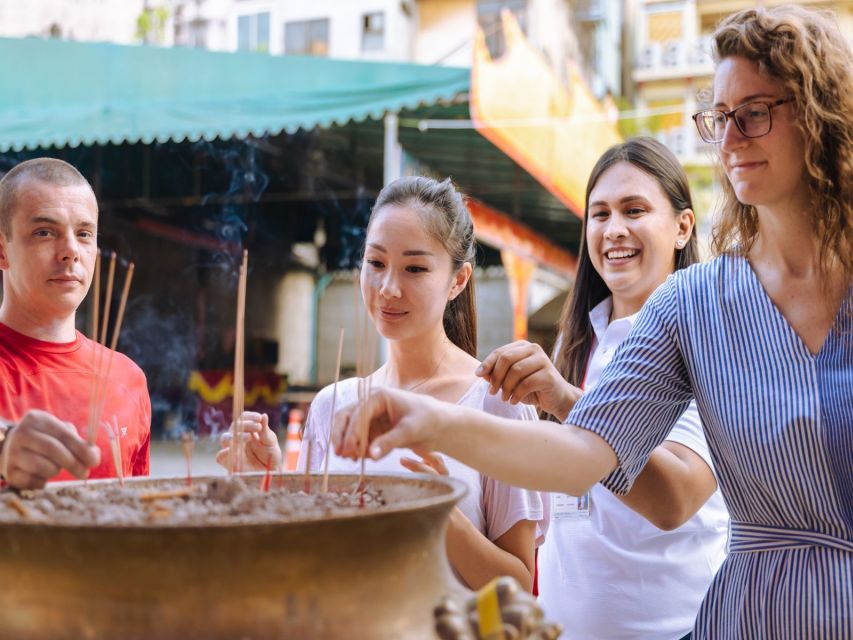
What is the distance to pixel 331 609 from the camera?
95cm

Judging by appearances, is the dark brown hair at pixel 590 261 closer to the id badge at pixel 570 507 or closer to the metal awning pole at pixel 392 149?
the id badge at pixel 570 507

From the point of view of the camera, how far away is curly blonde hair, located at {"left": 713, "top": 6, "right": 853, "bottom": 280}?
1379 mm

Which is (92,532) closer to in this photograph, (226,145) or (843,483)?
(843,483)

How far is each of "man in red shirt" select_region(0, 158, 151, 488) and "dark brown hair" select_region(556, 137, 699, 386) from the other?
1.22 metres

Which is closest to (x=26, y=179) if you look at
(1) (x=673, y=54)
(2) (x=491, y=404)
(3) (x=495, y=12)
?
(2) (x=491, y=404)

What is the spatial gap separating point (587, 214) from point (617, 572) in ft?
3.24

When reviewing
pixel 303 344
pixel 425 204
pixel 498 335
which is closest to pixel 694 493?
pixel 425 204

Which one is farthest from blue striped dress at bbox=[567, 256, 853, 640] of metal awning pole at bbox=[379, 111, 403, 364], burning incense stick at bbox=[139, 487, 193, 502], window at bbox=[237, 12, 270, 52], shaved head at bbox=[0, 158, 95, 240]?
window at bbox=[237, 12, 270, 52]

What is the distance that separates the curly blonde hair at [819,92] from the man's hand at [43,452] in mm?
1184

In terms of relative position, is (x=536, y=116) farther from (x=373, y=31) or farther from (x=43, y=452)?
(x=373, y=31)

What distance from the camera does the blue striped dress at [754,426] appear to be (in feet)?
4.33

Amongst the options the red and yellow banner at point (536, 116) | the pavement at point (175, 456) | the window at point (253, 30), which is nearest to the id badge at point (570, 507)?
the red and yellow banner at point (536, 116)

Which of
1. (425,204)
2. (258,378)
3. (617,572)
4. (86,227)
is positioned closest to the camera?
(617,572)

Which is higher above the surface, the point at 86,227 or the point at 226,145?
the point at 226,145
